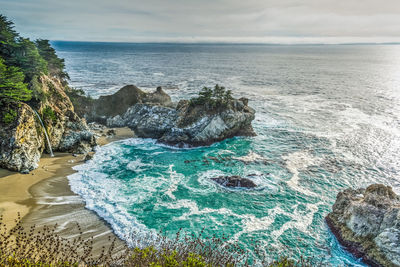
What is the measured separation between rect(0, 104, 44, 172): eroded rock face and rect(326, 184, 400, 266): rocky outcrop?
33.0m

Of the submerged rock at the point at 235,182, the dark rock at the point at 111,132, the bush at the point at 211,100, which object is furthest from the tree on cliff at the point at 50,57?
the submerged rock at the point at 235,182

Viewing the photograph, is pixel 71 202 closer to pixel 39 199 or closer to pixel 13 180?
pixel 39 199

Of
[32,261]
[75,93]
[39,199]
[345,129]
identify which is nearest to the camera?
[32,261]

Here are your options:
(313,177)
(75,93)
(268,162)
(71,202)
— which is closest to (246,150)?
(268,162)

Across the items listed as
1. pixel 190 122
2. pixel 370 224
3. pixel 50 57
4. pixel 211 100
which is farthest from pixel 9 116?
pixel 370 224

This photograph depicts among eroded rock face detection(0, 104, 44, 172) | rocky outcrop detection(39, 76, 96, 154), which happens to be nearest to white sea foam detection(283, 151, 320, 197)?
rocky outcrop detection(39, 76, 96, 154)

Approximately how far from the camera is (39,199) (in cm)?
2470

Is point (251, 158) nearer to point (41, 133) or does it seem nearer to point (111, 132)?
point (111, 132)

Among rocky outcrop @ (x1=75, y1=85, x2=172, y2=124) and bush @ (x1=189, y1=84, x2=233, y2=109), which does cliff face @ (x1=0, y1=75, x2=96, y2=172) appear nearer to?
rocky outcrop @ (x1=75, y1=85, x2=172, y2=124)

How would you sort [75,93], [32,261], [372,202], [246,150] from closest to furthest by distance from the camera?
1. [32,261]
2. [372,202]
3. [246,150]
4. [75,93]

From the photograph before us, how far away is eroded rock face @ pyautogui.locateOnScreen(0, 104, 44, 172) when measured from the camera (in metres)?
27.8

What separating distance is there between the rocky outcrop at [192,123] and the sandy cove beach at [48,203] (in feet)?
52.0

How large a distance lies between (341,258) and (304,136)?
27.3 m

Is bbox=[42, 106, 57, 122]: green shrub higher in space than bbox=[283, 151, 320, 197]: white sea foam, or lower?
higher
